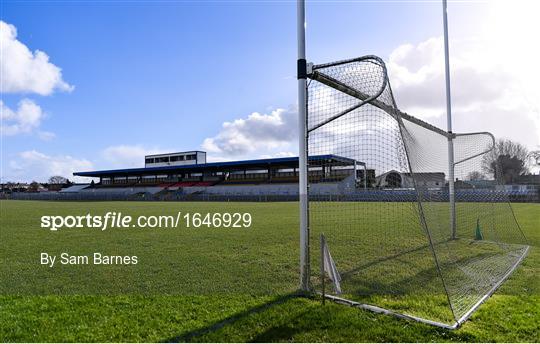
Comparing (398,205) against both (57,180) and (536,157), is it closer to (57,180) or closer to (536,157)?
(536,157)

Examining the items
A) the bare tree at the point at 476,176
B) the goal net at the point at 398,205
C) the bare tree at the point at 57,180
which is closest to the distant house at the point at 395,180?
the goal net at the point at 398,205

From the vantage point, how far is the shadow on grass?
3.44m

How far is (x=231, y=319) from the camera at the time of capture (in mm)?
3873

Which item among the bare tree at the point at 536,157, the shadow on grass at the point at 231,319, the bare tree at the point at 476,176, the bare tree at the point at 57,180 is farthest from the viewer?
the bare tree at the point at 57,180

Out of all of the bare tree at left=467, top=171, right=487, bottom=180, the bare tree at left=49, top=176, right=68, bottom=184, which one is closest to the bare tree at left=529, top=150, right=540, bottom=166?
the bare tree at left=467, top=171, right=487, bottom=180

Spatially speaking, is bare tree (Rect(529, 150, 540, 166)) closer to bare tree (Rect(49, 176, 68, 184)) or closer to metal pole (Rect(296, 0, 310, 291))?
metal pole (Rect(296, 0, 310, 291))

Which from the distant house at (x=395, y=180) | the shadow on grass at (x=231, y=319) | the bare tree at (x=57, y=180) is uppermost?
the bare tree at (x=57, y=180)

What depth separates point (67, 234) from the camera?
1111 centimetres

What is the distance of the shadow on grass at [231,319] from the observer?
11.3ft

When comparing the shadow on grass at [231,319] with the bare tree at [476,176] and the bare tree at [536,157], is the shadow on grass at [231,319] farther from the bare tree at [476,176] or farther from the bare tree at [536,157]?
the bare tree at [536,157]

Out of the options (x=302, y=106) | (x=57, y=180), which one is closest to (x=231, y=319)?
(x=302, y=106)

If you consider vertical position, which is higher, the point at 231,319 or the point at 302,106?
the point at 302,106

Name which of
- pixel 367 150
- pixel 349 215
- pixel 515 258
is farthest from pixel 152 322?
pixel 349 215

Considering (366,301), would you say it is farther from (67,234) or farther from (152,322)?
(67,234)
